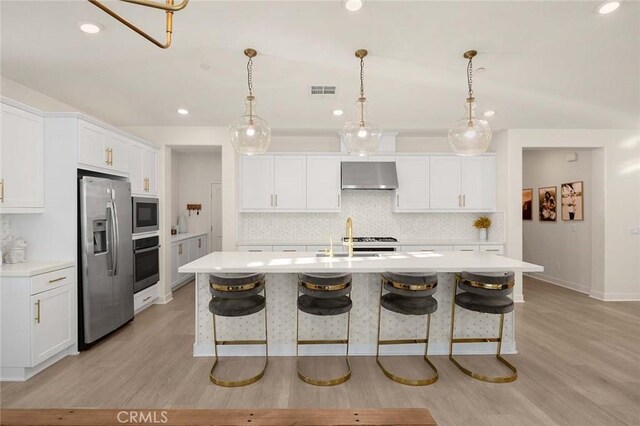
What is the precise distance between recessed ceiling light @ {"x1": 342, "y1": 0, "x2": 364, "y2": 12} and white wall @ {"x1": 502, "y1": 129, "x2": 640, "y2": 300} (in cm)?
403

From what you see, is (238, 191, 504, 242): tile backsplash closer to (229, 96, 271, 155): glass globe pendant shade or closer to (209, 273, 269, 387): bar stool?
(229, 96, 271, 155): glass globe pendant shade

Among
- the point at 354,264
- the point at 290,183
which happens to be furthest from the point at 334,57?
the point at 290,183

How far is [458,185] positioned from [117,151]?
4.95m

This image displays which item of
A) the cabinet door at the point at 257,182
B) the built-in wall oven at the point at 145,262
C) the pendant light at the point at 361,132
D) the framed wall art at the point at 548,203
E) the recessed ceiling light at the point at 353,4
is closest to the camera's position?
the recessed ceiling light at the point at 353,4

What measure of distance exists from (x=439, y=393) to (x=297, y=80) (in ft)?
10.2

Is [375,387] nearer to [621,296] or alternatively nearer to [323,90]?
[323,90]

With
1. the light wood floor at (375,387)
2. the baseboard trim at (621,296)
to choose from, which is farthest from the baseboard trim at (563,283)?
the light wood floor at (375,387)

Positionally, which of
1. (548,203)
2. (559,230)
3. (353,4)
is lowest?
(559,230)

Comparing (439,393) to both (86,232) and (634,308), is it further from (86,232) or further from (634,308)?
(634,308)

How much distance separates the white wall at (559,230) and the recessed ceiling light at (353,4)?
Answer: 5454 millimetres

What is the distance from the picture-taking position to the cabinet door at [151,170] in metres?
4.60

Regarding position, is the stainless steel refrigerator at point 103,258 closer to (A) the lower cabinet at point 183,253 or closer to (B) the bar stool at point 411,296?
(A) the lower cabinet at point 183,253

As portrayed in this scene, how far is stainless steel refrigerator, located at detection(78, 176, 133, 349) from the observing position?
325cm

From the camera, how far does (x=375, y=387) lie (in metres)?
2.59
